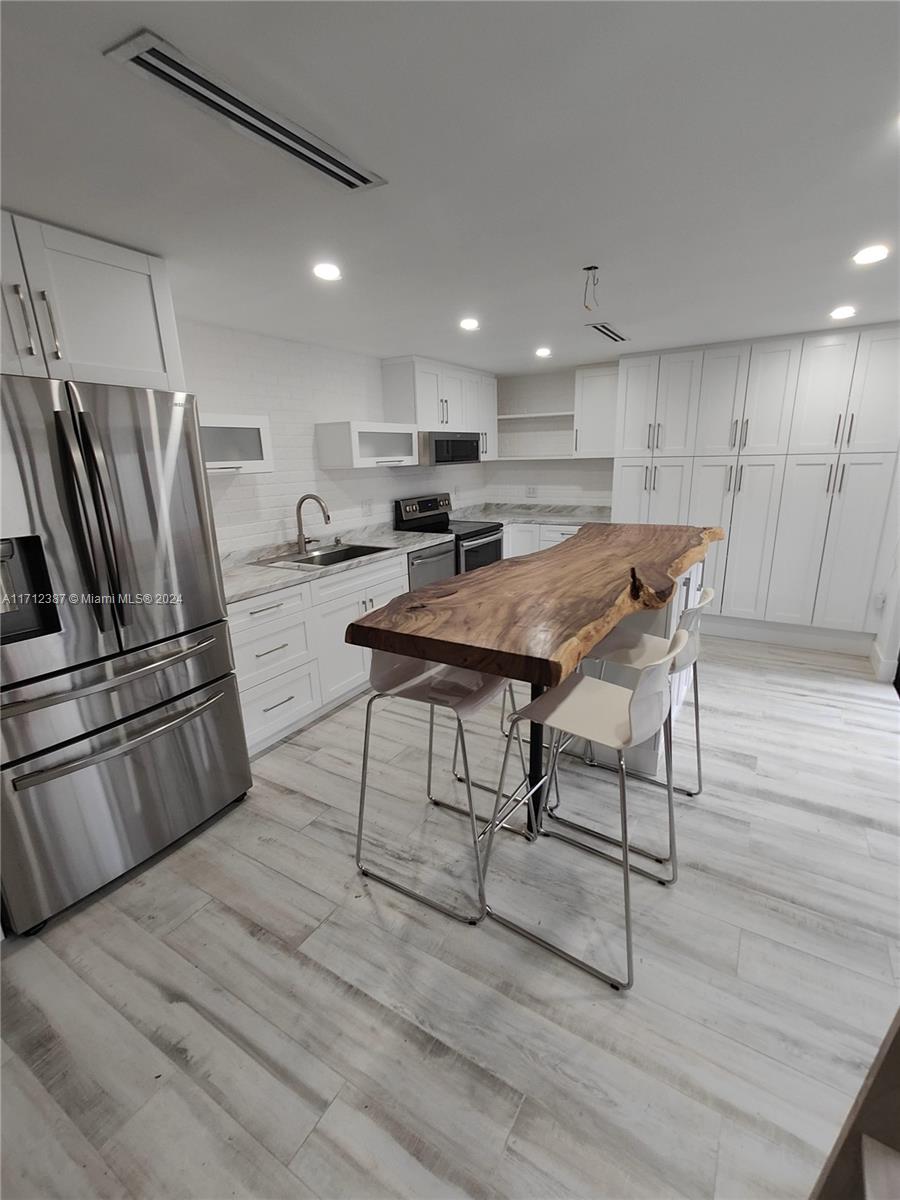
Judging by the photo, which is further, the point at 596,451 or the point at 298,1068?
the point at 596,451

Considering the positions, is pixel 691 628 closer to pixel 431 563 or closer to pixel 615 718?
pixel 615 718

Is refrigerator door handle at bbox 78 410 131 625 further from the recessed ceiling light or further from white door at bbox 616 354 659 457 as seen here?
white door at bbox 616 354 659 457

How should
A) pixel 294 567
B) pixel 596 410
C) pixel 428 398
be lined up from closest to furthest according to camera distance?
pixel 294 567, pixel 428 398, pixel 596 410

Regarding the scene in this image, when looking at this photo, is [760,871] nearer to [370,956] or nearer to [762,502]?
Result: [370,956]

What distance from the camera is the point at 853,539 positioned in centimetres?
386

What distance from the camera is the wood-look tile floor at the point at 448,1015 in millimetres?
1200

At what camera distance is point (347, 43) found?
1.01 meters

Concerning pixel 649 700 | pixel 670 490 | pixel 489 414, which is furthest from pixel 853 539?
pixel 649 700

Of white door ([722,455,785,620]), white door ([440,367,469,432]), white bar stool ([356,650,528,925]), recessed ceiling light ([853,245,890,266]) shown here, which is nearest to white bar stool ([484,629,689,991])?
white bar stool ([356,650,528,925])

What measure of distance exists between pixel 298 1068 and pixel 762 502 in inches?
177

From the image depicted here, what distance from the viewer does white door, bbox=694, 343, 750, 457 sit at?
4.00 metres

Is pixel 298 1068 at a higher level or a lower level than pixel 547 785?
lower

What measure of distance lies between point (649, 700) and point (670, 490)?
3466 mm

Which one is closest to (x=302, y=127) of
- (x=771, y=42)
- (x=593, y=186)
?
(x=593, y=186)
